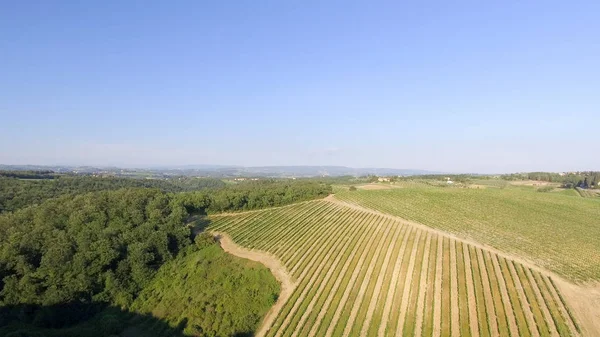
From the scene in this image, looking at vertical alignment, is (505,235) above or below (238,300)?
above

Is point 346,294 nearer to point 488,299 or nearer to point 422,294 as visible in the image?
point 422,294

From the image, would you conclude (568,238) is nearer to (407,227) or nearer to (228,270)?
(407,227)

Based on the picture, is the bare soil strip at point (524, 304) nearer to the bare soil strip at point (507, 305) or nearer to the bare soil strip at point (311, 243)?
the bare soil strip at point (507, 305)

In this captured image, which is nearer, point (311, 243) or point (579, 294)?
point (579, 294)

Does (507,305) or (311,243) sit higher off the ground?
(311,243)

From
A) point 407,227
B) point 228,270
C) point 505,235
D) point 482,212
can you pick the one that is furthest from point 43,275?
point 482,212

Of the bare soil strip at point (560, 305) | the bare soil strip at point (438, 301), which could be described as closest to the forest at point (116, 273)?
the bare soil strip at point (438, 301)

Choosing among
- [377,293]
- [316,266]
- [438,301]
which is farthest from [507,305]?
[316,266]
